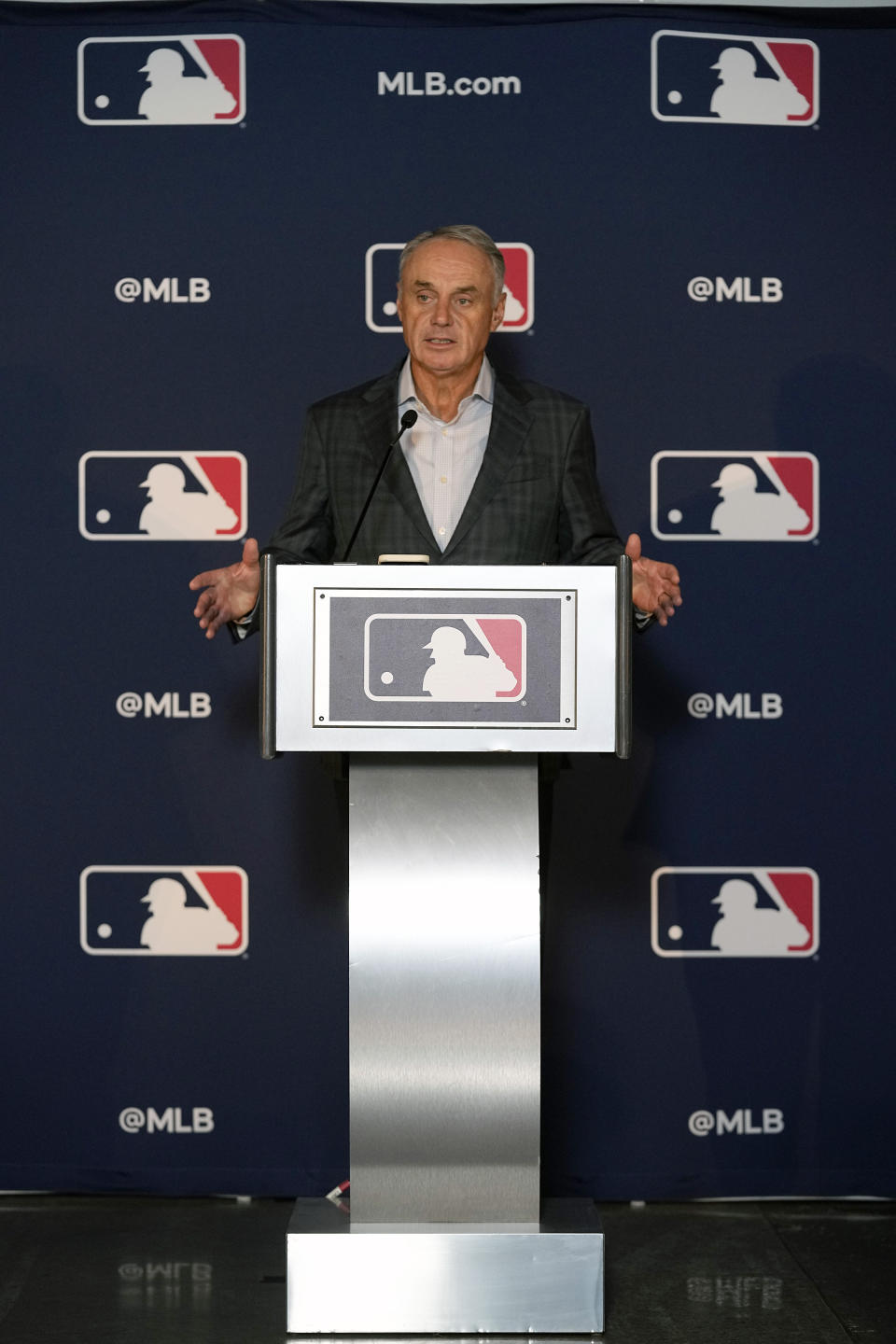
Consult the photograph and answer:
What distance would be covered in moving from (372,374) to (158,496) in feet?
1.73

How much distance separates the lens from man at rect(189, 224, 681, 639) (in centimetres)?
239

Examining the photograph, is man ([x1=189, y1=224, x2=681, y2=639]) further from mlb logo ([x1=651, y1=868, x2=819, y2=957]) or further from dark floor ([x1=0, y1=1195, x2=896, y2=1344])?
dark floor ([x1=0, y1=1195, x2=896, y2=1344])

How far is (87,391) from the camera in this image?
3107 millimetres

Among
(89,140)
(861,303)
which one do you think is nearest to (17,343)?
(89,140)

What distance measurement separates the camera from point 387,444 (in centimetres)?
249

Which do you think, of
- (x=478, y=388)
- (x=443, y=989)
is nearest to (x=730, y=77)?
(x=478, y=388)

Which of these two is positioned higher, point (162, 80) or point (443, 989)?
point (162, 80)

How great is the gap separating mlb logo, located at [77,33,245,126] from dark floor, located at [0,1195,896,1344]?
2.27m

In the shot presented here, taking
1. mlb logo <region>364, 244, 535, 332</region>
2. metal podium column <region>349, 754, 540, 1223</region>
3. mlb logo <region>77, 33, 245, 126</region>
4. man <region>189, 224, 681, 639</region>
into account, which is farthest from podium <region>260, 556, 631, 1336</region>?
mlb logo <region>77, 33, 245, 126</region>

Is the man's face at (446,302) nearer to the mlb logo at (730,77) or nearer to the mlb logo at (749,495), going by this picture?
the mlb logo at (749,495)

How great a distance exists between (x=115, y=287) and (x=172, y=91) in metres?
Answer: 0.43

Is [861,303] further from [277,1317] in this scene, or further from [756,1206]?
[277,1317]

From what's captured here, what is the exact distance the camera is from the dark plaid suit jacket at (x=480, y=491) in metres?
2.41

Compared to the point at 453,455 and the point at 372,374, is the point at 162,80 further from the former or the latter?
the point at 453,455
